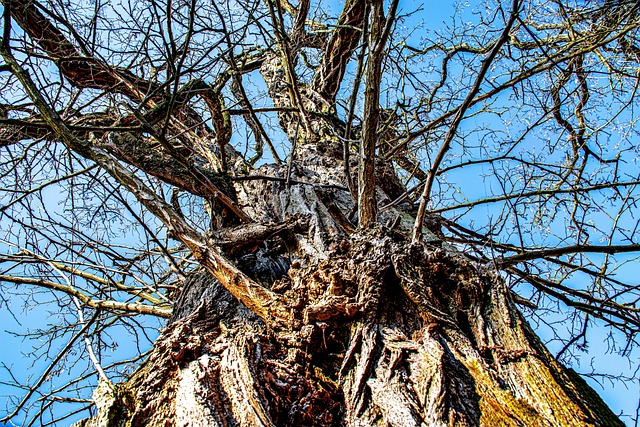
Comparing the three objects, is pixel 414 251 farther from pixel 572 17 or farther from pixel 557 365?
pixel 572 17

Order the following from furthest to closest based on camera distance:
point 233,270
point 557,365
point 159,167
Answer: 1. point 159,167
2. point 233,270
3. point 557,365

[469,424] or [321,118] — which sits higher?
[321,118]

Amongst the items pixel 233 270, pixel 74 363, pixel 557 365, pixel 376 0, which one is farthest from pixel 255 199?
pixel 557 365

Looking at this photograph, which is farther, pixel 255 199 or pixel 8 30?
pixel 255 199

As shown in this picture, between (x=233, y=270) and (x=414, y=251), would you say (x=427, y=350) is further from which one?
(x=233, y=270)

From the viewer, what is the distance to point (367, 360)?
1.31 m

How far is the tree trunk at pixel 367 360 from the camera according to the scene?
1.12 metres

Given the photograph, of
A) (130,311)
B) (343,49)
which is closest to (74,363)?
(130,311)

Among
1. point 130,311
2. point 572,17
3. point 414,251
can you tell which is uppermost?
point 572,17

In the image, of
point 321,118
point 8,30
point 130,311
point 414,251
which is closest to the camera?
point 414,251

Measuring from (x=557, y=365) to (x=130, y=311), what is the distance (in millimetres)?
2628

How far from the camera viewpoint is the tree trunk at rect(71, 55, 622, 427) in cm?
112

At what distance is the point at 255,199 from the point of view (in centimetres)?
321

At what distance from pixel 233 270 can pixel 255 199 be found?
1.47 m
